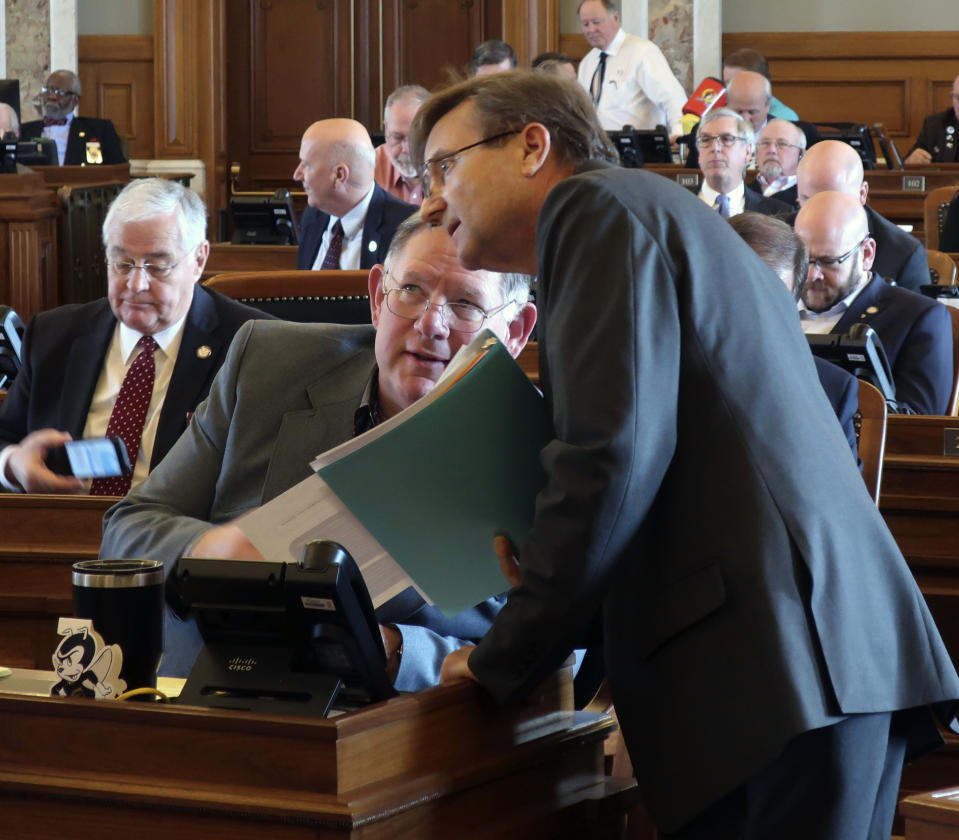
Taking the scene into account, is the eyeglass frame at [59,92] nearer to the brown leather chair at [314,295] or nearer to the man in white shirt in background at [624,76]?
the man in white shirt in background at [624,76]

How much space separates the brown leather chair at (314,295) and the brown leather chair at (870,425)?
3.30 feet

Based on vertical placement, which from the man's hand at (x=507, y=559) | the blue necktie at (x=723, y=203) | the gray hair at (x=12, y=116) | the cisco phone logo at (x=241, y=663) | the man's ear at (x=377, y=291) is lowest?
the cisco phone logo at (x=241, y=663)

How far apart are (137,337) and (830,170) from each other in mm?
3259

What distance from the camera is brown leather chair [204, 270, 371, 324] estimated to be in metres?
3.10

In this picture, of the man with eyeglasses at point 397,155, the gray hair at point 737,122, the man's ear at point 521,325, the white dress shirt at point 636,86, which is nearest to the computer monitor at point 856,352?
the man's ear at point 521,325

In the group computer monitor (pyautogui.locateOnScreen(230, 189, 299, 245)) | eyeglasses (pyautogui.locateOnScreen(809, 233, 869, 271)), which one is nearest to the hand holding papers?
eyeglasses (pyautogui.locateOnScreen(809, 233, 869, 271))

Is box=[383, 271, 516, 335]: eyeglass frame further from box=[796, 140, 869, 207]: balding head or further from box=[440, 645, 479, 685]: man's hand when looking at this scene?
box=[796, 140, 869, 207]: balding head

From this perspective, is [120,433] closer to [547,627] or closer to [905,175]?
[547,627]

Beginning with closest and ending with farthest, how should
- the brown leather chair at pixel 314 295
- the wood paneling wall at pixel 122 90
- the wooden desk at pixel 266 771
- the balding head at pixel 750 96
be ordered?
the wooden desk at pixel 266 771, the brown leather chair at pixel 314 295, the balding head at pixel 750 96, the wood paneling wall at pixel 122 90

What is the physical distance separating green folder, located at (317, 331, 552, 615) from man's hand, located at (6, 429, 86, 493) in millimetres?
1498

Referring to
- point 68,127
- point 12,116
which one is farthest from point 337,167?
point 68,127

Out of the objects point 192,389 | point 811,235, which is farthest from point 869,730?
point 811,235

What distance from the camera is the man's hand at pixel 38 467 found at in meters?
2.79

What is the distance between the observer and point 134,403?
11.0ft
